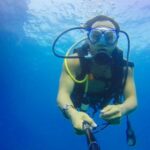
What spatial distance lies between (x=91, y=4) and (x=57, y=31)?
5.52 m

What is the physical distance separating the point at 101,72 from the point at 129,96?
2.05 feet

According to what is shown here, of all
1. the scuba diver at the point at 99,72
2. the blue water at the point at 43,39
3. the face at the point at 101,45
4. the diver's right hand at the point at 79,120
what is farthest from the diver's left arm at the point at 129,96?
the blue water at the point at 43,39

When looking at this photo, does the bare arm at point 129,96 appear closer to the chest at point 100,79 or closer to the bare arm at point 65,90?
the chest at point 100,79

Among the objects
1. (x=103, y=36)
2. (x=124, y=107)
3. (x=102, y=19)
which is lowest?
(x=124, y=107)

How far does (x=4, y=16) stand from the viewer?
757 inches

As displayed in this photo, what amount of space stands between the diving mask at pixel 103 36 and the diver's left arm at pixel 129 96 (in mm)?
633

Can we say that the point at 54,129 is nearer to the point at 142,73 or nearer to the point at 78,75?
the point at 142,73

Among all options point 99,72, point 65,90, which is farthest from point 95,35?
point 65,90

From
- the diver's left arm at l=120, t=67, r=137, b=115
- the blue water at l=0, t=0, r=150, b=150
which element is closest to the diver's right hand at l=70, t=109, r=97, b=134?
the diver's left arm at l=120, t=67, r=137, b=115

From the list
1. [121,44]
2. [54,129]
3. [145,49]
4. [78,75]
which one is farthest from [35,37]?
[54,129]

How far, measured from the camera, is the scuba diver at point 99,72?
4.54 meters

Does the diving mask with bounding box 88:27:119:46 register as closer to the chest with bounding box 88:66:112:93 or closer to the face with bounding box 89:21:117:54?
the face with bounding box 89:21:117:54

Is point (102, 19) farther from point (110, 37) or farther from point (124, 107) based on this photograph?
point (124, 107)

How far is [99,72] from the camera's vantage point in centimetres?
511
